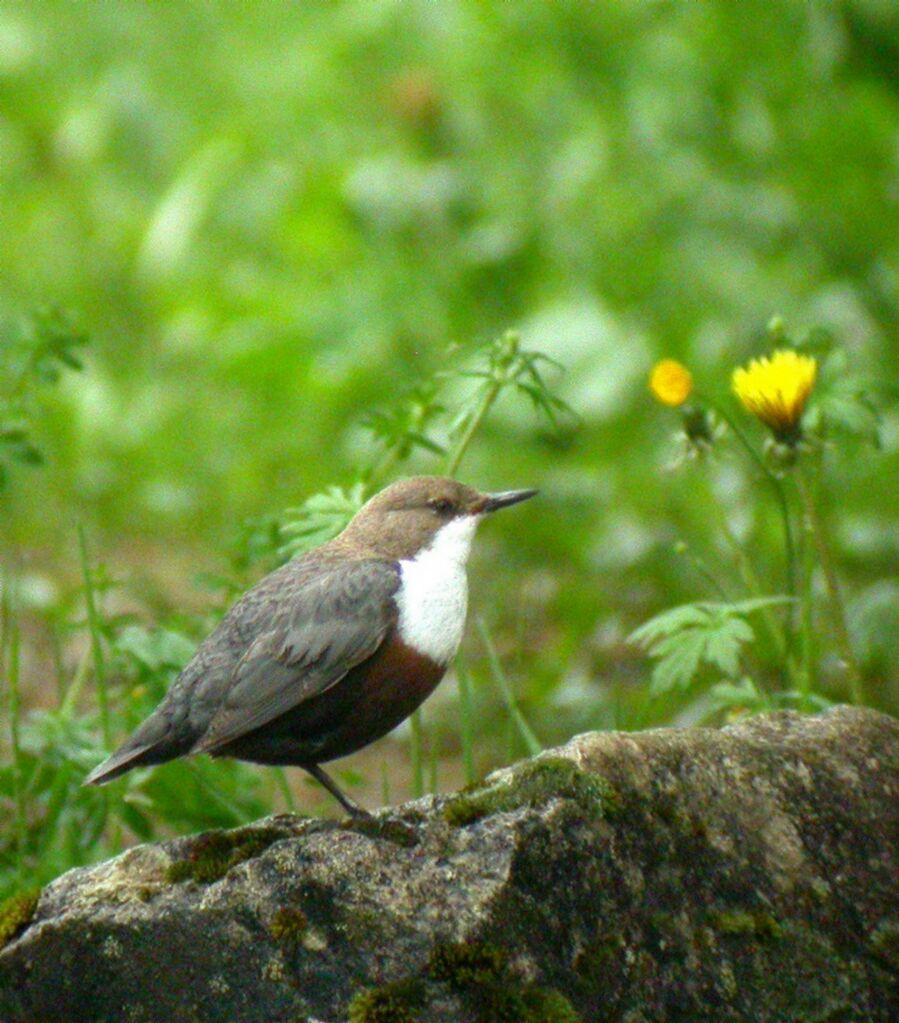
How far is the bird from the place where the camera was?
3047 millimetres

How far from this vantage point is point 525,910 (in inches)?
99.6

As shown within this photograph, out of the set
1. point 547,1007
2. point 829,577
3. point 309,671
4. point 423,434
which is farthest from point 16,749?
point 829,577

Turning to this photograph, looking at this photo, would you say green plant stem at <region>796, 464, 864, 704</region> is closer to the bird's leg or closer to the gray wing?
the gray wing

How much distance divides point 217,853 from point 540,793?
583 mm

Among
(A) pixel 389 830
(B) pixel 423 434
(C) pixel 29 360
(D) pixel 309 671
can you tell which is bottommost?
(A) pixel 389 830

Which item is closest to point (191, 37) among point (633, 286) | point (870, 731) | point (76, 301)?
point (76, 301)

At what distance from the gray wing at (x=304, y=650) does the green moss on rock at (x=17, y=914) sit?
0.47 metres

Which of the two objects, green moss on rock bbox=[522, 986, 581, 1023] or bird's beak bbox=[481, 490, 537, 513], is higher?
bird's beak bbox=[481, 490, 537, 513]

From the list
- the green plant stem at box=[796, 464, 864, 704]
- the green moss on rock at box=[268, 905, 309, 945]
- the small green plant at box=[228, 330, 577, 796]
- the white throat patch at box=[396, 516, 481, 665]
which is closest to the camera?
the green moss on rock at box=[268, 905, 309, 945]

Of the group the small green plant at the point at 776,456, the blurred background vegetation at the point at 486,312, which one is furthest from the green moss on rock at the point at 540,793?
the blurred background vegetation at the point at 486,312

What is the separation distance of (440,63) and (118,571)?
2697 mm

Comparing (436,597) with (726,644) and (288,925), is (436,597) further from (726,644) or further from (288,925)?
(288,925)

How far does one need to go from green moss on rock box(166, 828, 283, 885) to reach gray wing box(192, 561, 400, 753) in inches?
9.7

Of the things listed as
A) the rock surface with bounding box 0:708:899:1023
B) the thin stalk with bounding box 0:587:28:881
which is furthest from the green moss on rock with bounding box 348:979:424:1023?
the thin stalk with bounding box 0:587:28:881
